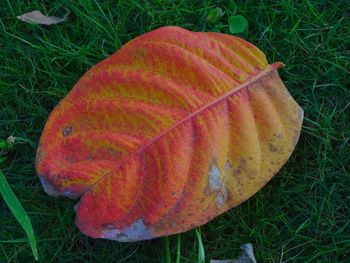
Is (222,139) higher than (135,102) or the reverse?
the reverse

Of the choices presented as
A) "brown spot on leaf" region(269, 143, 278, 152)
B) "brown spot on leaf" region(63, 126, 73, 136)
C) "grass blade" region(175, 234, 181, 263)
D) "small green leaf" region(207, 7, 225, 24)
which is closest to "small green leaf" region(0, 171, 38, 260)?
"brown spot on leaf" region(63, 126, 73, 136)

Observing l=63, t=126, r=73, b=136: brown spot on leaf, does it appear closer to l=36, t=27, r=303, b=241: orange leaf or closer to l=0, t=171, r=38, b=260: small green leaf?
l=36, t=27, r=303, b=241: orange leaf

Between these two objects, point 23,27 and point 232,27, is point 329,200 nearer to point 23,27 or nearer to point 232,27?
point 232,27

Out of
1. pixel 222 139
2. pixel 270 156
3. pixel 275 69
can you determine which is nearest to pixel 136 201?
pixel 222 139

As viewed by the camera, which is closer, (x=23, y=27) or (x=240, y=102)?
(x=240, y=102)

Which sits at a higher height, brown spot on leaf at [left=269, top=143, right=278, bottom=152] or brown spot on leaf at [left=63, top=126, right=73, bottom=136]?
brown spot on leaf at [left=63, top=126, right=73, bottom=136]

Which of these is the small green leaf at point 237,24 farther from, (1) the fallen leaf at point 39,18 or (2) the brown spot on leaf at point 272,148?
(1) the fallen leaf at point 39,18
